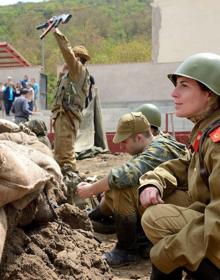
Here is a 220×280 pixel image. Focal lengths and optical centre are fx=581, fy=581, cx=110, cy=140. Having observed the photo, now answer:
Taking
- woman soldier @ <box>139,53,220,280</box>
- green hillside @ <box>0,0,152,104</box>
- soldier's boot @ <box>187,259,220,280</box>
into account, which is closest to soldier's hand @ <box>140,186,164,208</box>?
woman soldier @ <box>139,53,220,280</box>

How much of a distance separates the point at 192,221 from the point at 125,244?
1741 mm

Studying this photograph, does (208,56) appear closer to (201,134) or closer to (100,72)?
(201,134)

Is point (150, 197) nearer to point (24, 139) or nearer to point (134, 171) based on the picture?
point (134, 171)

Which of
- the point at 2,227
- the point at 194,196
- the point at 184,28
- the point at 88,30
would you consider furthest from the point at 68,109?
the point at 88,30

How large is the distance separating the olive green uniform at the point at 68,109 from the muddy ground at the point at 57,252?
3.60 m

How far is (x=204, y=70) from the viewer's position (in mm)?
2762

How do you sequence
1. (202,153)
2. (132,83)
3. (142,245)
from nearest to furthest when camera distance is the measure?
1. (202,153)
2. (142,245)
3. (132,83)

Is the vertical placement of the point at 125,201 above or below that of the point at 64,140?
above

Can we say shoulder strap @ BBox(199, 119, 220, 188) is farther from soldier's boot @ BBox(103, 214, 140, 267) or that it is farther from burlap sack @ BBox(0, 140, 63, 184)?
soldier's boot @ BBox(103, 214, 140, 267)

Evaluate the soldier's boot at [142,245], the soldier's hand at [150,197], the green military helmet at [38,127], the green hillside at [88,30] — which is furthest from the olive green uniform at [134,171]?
the green hillside at [88,30]

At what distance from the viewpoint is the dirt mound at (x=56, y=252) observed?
8.80ft

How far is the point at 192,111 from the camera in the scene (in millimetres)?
2760

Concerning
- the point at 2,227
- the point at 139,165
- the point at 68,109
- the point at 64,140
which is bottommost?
the point at 64,140

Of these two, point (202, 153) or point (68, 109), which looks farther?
point (68, 109)
